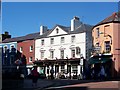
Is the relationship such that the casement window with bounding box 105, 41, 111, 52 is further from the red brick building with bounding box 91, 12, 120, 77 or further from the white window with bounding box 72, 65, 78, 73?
the white window with bounding box 72, 65, 78, 73

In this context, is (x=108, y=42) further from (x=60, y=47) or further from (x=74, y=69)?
(x=74, y=69)

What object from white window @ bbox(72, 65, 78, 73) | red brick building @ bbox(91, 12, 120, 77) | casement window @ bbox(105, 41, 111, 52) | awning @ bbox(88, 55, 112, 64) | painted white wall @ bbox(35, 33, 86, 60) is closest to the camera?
painted white wall @ bbox(35, 33, 86, 60)

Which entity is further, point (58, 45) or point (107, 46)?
point (107, 46)

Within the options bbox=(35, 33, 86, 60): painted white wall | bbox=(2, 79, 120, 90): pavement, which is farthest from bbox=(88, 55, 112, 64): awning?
bbox=(2, 79, 120, 90): pavement

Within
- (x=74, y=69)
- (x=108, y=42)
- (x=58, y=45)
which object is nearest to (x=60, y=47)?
(x=58, y=45)

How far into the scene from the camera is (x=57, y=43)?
2238cm

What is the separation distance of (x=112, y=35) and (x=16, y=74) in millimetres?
12816

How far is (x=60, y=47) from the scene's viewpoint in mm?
23281

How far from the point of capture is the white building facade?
19.1 m

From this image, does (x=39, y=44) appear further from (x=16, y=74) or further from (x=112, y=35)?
(x=112, y=35)

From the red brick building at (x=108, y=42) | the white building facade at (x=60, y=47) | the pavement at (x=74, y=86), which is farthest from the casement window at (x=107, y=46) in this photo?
the pavement at (x=74, y=86)

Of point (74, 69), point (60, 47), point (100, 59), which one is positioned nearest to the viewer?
point (74, 69)

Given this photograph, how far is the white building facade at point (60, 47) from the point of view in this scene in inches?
753

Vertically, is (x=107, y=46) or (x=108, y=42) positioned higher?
(x=108, y=42)
